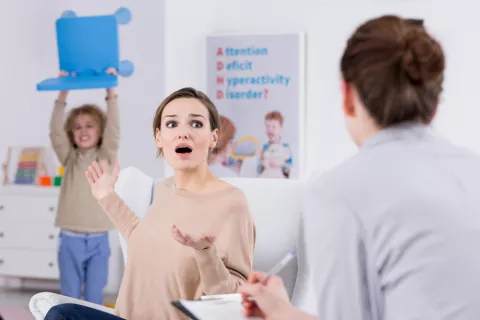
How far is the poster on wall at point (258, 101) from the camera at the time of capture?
213 inches

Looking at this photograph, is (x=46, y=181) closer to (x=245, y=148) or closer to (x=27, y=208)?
(x=27, y=208)

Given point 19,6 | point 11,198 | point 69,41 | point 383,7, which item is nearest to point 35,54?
point 19,6

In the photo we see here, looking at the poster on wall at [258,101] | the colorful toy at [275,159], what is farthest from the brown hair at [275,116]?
the colorful toy at [275,159]

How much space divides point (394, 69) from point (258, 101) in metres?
4.40

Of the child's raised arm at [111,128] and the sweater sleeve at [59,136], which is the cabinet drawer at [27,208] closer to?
the sweater sleeve at [59,136]

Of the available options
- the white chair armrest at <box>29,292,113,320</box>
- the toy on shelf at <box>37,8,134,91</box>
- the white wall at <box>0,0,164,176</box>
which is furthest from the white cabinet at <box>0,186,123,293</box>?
the white chair armrest at <box>29,292,113,320</box>

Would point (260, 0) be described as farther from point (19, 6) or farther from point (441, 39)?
point (441, 39)

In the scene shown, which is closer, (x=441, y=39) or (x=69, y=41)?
(x=441, y=39)

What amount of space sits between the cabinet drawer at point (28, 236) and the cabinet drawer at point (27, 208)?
0.05 meters

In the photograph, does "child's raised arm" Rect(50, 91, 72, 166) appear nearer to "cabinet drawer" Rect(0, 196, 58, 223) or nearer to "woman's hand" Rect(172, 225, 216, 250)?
"cabinet drawer" Rect(0, 196, 58, 223)

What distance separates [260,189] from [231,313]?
0.95 metres

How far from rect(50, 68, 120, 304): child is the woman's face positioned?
6.98ft

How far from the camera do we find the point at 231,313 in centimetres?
135

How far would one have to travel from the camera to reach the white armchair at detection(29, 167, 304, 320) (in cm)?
221
